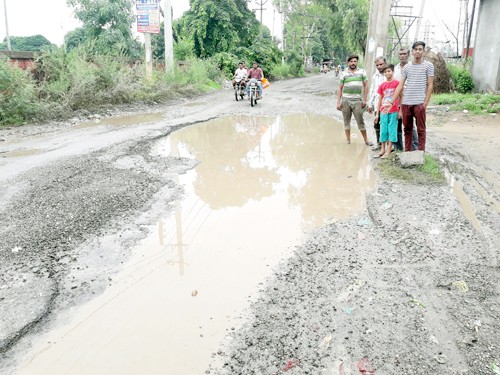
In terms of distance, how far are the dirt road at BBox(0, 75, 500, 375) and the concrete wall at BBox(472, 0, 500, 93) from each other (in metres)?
8.52

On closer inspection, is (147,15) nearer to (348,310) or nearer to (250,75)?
(250,75)

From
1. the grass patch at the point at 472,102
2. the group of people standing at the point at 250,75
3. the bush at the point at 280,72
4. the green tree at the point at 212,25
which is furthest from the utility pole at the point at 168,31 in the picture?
the bush at the point at 280,72

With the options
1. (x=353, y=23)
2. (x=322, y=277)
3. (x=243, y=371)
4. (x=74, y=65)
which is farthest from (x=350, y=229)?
(x=353, y=23)

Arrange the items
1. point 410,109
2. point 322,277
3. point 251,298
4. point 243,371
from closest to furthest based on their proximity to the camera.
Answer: point 243,371 → point 251,298 → point 322,277 → point 410,109

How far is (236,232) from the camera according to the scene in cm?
405

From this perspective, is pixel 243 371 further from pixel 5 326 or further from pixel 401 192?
pixel 401 192

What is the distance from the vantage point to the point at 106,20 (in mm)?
21406

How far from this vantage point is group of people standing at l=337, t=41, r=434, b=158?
5.61 metres

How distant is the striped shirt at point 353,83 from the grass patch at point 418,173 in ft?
5.89

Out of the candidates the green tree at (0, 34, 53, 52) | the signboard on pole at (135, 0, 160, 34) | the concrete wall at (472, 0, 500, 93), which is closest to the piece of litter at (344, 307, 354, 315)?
the concrete wall at (472, 0, 500, 93)

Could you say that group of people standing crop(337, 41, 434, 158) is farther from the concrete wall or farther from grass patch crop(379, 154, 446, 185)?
the concrete wall

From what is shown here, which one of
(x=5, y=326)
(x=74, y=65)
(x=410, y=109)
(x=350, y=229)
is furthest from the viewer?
(x=74, y=65)

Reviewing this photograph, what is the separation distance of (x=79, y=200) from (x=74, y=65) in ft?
28.6

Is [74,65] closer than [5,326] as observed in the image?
No
